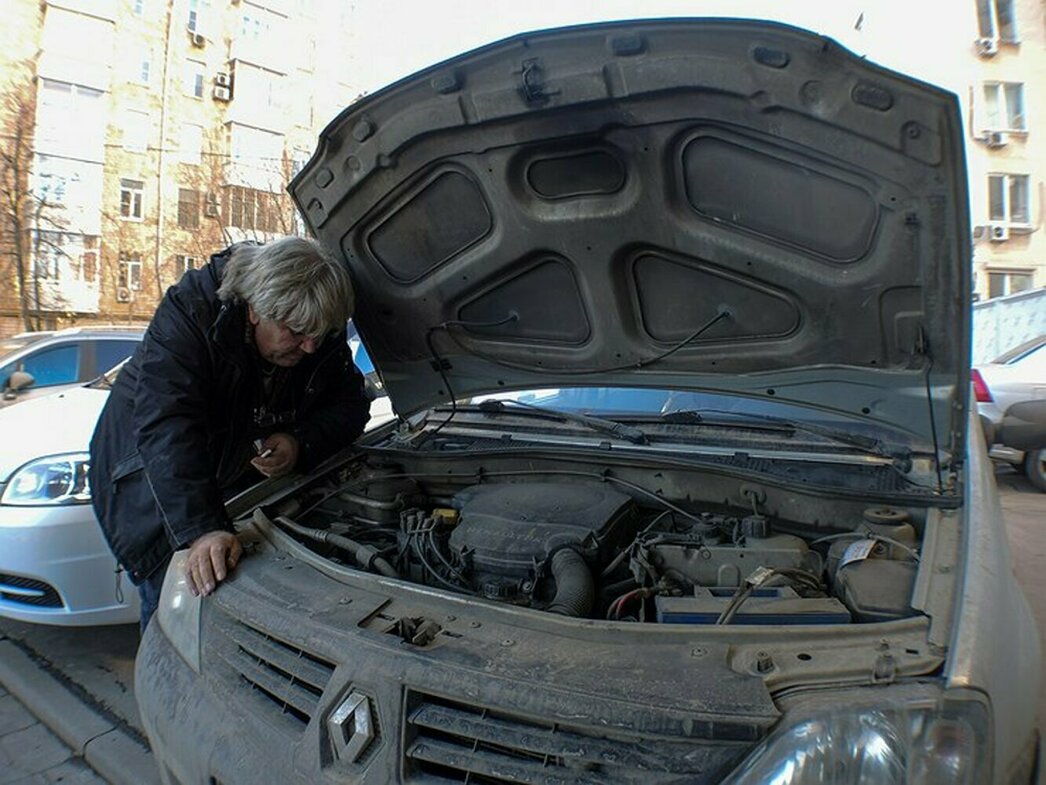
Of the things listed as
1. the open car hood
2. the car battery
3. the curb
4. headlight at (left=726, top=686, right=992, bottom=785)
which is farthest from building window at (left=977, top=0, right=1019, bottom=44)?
the curb

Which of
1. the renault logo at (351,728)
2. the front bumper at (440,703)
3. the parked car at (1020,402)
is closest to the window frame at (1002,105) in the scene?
the parked car at (1020,402)

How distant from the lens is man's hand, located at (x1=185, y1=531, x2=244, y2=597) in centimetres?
202

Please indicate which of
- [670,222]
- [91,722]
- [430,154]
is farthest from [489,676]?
[91,722]

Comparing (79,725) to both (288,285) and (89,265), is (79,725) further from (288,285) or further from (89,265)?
(89,265)

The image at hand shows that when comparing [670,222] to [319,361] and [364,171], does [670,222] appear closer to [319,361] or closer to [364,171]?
[364,171]

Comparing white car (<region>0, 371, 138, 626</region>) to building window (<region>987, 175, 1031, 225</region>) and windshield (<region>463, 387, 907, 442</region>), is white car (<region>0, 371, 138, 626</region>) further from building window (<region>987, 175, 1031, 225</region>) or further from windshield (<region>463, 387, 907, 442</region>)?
building window (<region>987, 175, 1031, 225</region>)

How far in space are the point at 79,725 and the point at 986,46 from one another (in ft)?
78.5

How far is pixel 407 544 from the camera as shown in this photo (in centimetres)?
231

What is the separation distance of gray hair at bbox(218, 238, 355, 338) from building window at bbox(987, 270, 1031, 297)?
21265 mm

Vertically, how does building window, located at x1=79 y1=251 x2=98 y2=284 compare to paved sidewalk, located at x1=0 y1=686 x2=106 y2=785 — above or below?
above

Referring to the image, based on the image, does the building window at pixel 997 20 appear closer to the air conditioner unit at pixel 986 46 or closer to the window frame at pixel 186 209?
the air conditioner unit at pixel 986 46

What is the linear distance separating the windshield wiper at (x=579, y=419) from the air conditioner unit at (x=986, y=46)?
22.2 metres

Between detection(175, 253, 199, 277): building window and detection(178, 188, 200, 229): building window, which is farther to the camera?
detection(178, 188, 200, 229): building window

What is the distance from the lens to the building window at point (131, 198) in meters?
23.3
